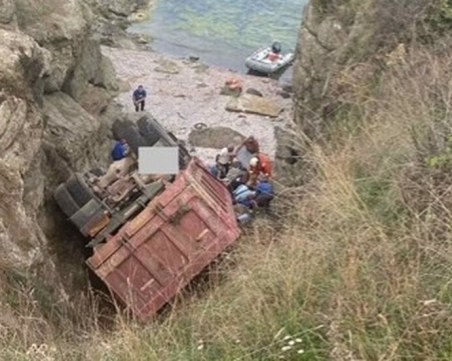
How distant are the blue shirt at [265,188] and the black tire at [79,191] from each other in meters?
3.44

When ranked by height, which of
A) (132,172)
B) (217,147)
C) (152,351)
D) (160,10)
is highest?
(152,351)

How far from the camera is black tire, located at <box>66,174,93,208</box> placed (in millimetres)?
11648

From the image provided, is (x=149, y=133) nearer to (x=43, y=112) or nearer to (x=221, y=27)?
(x=43, y=112)

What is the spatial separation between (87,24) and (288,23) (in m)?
21.4

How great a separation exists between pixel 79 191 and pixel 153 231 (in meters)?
1.86

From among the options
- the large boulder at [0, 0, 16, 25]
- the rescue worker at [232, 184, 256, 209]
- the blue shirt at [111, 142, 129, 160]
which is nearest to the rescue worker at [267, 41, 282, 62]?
the blue shirt at [111, 142, 129, 160]

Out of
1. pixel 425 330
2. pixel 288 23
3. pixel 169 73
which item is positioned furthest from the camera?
pixel 288 23

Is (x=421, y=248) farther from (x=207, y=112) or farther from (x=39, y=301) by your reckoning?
(x=207, y=112)

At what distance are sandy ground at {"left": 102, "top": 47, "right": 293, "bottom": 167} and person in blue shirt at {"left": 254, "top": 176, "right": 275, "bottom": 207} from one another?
18.2ft

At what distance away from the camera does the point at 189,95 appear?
26.7 metres

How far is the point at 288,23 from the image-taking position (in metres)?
37.0

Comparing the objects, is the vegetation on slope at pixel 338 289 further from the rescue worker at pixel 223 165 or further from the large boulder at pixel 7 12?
the rescue worker at pixel 223 165

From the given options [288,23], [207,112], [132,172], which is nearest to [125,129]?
[132,172]

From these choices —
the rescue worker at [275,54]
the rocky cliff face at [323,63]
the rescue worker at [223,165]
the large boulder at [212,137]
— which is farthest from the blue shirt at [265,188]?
the rescue worker at [275,54]
